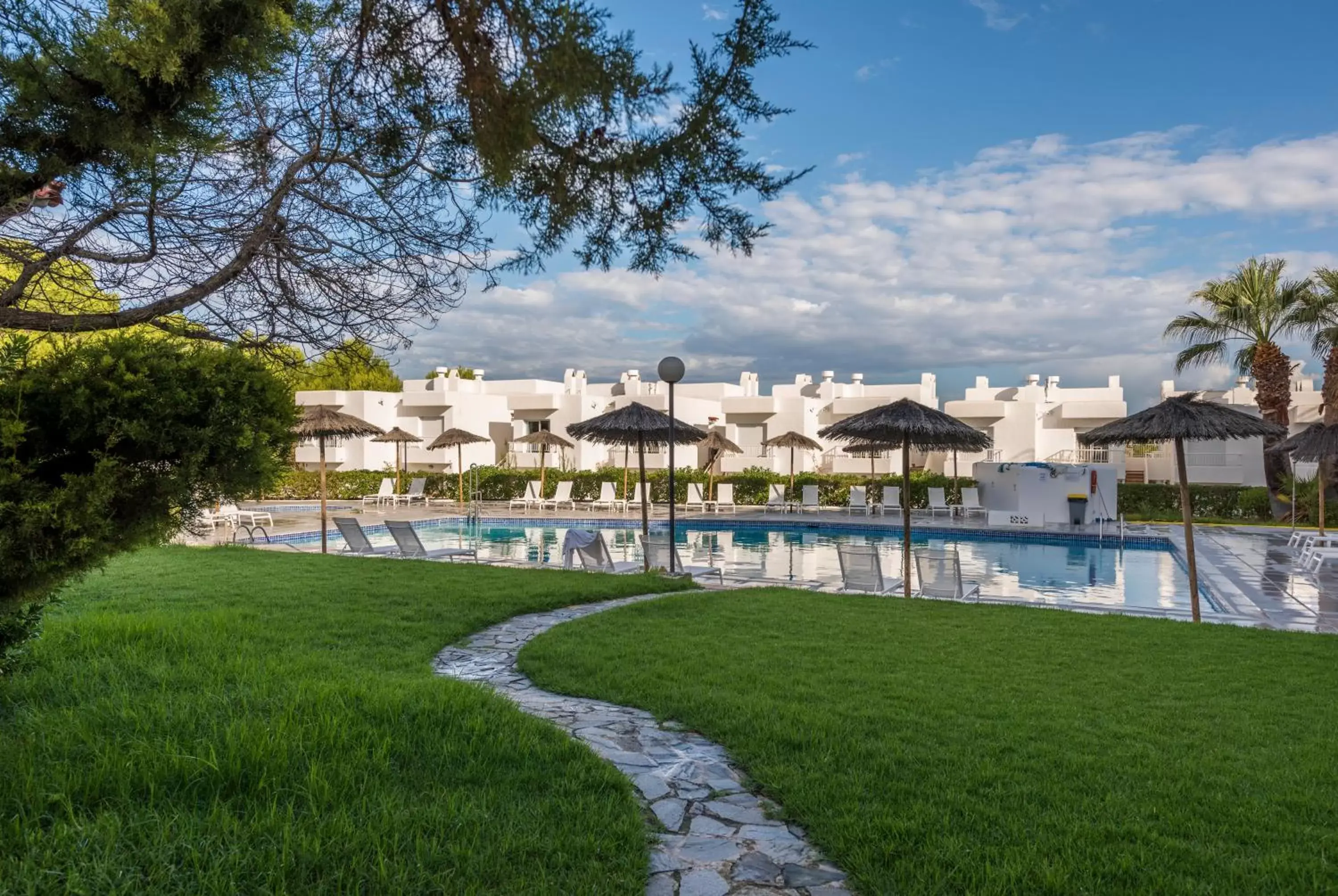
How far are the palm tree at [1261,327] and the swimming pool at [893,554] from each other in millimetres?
7746

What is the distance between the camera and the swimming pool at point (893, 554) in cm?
1171

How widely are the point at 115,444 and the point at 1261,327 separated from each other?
84.1ft

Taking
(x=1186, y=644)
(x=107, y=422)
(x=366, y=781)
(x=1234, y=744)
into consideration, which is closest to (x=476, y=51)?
(x=107, y=422)

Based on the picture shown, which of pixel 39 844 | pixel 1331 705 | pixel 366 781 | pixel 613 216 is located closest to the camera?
pixel 39 844

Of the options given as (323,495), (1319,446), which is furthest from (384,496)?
(1319,446)

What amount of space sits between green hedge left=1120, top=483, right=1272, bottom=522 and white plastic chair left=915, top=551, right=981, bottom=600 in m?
14.4

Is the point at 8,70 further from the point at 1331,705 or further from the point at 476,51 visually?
the point at 1331,705

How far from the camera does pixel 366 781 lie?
10.8 feet

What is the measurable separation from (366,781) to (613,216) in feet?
8.86

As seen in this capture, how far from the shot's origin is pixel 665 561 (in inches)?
476

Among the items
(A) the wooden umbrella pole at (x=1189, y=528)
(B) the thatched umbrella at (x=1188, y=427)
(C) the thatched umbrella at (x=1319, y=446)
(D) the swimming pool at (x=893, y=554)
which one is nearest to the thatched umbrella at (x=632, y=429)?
(D) the swimming pool at (x=893, y=554)

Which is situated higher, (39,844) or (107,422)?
(107,422)

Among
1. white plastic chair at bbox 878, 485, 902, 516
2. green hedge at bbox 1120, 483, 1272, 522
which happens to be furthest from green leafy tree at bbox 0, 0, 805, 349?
green hedge at bbox 1120, 483, 1272, 522

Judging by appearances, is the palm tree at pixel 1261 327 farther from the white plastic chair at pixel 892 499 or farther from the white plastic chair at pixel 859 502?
the white plastic chair at pixel 859 502
